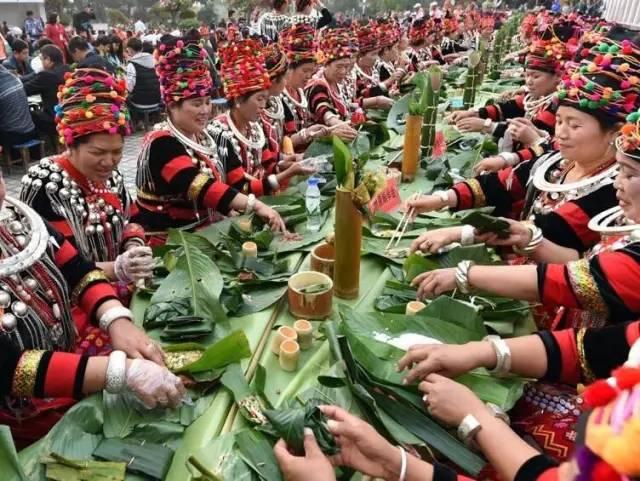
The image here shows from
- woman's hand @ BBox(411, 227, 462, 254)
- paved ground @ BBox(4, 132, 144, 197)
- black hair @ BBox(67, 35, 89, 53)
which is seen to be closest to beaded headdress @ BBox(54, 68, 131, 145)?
woman's hand @ BBox(411, 227, 462, 254)

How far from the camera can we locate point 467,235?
1779 millimetres

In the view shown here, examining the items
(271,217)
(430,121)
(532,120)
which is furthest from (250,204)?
(532,120)

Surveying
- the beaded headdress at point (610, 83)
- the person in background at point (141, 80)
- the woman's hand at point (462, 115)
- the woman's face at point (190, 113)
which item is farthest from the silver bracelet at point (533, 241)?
the person in background at point (141, 80)

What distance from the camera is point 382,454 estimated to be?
98 cm

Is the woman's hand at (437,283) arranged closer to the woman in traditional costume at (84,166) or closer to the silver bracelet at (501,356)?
the silver bracelet at (501,356)

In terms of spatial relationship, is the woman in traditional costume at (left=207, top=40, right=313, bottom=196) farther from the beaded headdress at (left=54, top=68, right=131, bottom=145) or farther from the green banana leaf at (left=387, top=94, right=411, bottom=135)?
the green banana leaf at (left=387, top=94, right=411, bottom=135)

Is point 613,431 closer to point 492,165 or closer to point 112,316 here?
point 112,316

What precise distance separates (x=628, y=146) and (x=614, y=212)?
282 millimetres

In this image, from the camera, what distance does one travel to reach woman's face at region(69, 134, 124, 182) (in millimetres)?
1812

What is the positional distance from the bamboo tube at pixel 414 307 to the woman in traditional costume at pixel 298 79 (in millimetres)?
2153

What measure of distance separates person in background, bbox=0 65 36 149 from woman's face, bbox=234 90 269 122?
3.57m

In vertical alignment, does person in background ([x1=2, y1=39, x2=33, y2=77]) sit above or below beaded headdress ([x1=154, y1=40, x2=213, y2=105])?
below

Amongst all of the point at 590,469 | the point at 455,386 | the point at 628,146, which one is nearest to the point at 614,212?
the point at 628,146

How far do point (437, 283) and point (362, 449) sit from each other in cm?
65
